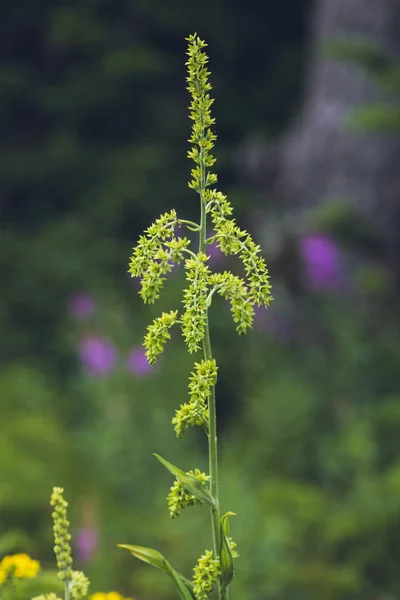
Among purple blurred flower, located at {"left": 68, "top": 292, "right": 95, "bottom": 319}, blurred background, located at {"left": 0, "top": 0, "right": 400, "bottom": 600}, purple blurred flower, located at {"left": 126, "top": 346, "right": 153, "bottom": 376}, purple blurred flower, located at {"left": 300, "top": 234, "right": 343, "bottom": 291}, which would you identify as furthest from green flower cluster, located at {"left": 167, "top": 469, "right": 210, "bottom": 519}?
purple blurred flower, located at {"left": 300, "top": 234, "right": 343, "bottom": 291}

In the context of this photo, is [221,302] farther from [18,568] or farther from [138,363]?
[18,568]

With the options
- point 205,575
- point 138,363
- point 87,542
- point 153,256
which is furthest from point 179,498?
point 138,363

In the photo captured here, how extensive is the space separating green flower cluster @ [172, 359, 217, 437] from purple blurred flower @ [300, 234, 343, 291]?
5.35 meters

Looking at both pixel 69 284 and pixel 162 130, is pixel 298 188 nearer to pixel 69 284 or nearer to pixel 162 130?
pixel 162 130

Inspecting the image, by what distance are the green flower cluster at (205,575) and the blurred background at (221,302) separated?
24.6 inches

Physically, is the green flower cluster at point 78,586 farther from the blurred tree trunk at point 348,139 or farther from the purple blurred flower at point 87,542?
the blurred tree trunk at point 348,139

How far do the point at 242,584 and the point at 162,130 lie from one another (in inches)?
277

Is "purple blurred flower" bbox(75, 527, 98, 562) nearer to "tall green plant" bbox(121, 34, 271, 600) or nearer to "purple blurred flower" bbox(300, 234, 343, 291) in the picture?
"tall green plant" bbox(121, 34, 271, 600)

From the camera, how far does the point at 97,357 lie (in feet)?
19.1

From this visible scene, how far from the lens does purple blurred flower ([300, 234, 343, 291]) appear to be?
6.88m

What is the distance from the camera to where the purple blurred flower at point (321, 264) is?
22.6 ft

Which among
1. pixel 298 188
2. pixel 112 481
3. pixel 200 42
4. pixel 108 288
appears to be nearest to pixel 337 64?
pixel 298 188

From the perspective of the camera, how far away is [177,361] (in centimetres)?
590

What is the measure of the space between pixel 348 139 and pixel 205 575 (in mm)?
7039
